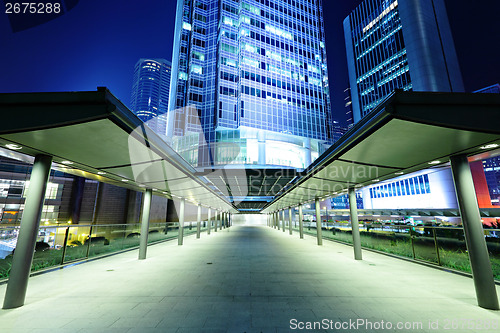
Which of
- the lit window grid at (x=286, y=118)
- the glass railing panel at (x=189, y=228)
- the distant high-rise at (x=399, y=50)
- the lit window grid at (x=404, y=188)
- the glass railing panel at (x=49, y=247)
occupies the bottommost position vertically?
the glass railing panel at (x=189, y=228)

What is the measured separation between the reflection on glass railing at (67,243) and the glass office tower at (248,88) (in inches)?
1428

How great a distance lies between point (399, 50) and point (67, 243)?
7710 cm

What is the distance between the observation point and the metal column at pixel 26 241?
14.1ft

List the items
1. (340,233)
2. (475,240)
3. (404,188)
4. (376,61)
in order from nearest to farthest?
(475,240) → (340,233) → (404,188) → (376,61)

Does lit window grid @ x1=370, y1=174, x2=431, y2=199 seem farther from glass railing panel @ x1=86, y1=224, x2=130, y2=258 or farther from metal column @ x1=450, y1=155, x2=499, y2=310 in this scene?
glass railing panel @ x1=86, y1=224, x2=130, y2=258

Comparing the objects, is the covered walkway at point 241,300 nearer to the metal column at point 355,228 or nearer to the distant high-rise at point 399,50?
the metal column at point 355,228

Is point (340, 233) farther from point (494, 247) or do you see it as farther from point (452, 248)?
point (494, 247)

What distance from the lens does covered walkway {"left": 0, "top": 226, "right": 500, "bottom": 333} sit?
139 inches

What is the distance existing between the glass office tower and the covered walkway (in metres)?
41.0

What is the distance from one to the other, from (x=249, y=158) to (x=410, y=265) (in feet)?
136

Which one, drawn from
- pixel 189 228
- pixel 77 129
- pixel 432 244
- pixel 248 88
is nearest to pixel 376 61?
pixel 248 88

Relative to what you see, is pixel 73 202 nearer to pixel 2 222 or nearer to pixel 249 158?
pixel 2 222

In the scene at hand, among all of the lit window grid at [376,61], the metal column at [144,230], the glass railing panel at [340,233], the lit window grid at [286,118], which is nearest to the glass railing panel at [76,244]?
the metal column at [144,230]

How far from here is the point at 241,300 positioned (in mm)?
4578
